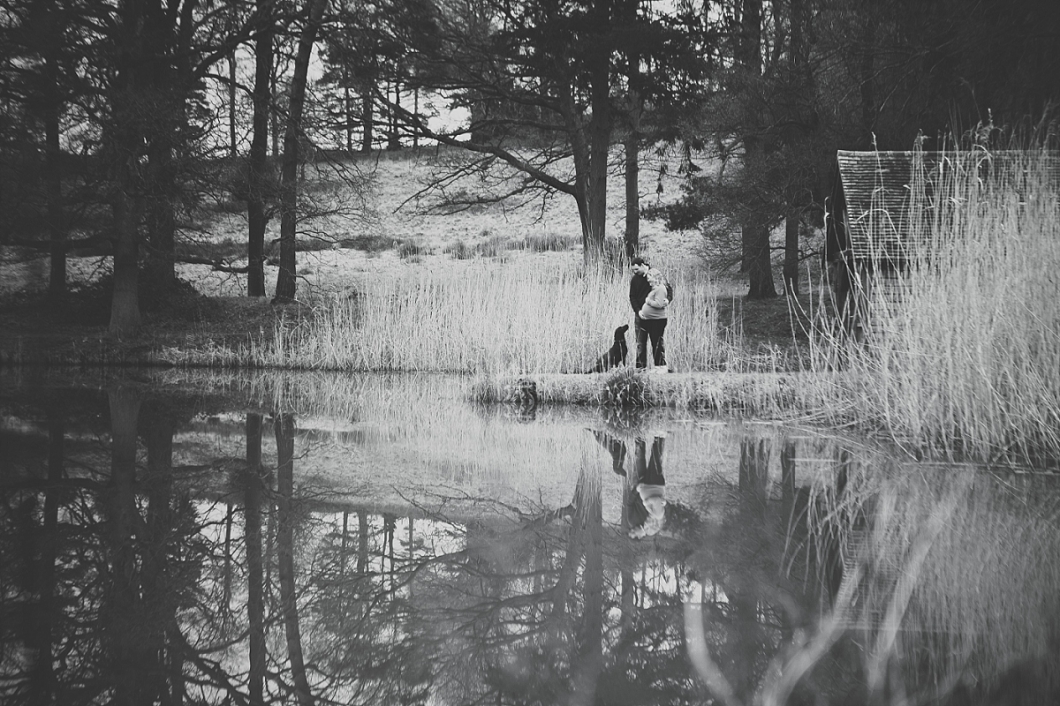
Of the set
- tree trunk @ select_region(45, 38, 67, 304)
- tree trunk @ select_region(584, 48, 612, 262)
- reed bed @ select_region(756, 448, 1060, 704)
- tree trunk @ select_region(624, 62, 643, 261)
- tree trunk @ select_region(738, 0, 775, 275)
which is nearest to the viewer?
reed bed @ select_region(756, 448, 1060, 704)

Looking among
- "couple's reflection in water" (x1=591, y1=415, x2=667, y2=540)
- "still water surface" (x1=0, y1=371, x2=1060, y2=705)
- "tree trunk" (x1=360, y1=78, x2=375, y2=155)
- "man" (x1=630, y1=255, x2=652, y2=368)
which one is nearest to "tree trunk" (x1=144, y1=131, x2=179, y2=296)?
"tree trunk" (x1=360, y1=78, x2=375, y2=155)

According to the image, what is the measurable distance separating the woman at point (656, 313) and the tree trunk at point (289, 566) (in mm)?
4631

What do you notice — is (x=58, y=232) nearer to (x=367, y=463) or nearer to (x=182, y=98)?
(x=182, y=98)

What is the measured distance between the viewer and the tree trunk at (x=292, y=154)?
16031 millimetres

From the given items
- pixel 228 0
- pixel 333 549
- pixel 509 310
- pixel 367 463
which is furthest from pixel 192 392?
pixel 228 0

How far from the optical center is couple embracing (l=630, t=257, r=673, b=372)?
935cm

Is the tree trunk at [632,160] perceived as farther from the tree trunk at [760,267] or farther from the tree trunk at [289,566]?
the tree trunk at [289,566]

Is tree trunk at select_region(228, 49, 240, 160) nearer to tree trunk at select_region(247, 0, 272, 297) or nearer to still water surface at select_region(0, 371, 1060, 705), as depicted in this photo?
tree trunk at select_region(247, 0, 272, 297)

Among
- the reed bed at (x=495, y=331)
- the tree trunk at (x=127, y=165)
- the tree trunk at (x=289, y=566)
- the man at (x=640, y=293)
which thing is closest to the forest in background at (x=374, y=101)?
the tree trunk at (x=127, y=165)

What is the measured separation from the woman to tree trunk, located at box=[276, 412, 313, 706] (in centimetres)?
463

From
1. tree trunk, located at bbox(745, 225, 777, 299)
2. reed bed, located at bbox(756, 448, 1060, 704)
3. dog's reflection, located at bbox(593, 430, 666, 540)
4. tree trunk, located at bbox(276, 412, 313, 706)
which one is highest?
tree trunk, located at bbox(745, 225, 777, 299)

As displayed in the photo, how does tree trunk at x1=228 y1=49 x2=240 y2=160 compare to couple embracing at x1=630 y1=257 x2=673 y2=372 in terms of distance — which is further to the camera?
tree trunk at x1=228 y1=49 x2=240 y2=160

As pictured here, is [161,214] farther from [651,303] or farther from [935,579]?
[935,579]

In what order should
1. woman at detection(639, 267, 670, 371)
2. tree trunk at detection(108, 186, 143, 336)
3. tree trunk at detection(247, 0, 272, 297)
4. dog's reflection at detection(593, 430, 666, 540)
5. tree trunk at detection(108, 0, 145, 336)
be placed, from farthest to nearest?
tree trunk at detection(247, 0, 272, 297) < tree trunk at detection(108, 186, 143, 336) < tree trunk at detection(108, 0, 145, 336) < woman at detection(639, 267, 670, 371) < dog's reflection at detection(593, 430, 666, 540)
